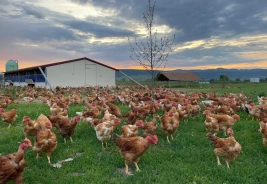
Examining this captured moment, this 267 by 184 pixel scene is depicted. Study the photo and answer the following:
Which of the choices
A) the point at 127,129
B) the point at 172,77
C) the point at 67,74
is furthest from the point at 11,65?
the point at 127,129

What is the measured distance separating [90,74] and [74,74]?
2496 mm

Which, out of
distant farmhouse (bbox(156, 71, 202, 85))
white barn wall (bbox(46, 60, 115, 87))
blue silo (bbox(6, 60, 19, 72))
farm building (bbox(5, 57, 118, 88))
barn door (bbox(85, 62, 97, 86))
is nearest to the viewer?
farm building (bbox(5, 57, 118, 88))

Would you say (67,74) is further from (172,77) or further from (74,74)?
(172,77)

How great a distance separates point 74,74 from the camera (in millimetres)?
39125

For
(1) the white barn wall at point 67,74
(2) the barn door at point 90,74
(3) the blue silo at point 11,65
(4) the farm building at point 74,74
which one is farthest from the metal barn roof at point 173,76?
(3) the blue silo at point 11,65

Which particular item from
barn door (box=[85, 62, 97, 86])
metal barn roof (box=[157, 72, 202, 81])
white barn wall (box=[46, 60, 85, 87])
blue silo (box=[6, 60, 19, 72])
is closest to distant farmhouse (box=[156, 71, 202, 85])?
metal barn roof (box=[157, 72, 202, 81])

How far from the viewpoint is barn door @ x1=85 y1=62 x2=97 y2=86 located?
39.9 m

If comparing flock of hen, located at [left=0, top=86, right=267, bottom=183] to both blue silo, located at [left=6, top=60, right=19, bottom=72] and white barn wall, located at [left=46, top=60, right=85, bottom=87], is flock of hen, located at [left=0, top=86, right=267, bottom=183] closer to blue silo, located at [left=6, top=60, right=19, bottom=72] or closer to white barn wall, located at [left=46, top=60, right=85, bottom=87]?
white barn wall, located at [left=46, top=60, right=85, bottom=87]

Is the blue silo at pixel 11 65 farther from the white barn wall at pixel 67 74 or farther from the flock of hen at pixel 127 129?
the flock of hen at pixel 127 129

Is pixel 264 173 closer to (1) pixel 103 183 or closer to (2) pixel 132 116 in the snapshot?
(1) pixel 103 183

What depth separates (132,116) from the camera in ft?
36.9

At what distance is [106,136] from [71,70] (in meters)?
31.5

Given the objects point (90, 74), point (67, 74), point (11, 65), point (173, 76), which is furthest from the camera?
point (11, 65)

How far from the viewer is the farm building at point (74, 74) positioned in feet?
123
